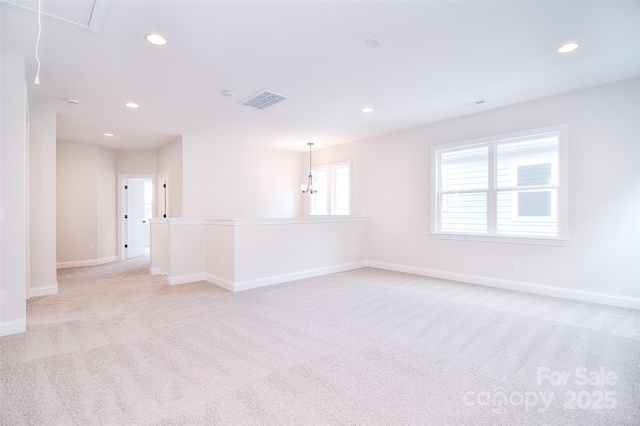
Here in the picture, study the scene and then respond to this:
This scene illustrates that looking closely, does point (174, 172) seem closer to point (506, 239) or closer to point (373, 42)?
point (373, 42)

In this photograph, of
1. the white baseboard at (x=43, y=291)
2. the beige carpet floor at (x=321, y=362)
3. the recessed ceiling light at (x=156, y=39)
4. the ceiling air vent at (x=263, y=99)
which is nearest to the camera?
the beige carpet floor at (x=321, y=362)

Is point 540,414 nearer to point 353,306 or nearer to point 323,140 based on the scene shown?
point 353,306

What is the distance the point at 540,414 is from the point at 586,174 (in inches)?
136

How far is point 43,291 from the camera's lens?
Answer: 4371 mm

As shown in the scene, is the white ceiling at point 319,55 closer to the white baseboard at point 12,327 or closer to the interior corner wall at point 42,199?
the interior corner wall at point 42,199

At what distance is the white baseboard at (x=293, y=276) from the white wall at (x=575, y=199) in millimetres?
1042

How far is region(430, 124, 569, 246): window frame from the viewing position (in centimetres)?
410

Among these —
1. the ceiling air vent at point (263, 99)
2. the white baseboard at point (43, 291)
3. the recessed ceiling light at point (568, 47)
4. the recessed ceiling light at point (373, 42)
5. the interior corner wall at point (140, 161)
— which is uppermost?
the recessed ceiling light at point (568, 47)

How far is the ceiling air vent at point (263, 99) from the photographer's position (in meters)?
4.04

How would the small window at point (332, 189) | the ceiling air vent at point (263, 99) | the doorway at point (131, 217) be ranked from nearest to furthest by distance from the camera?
the ceiling air vent at point (263, 99), the small window at point (332, 189), the doorway at point (131, 217)

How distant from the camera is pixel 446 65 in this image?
10.8 ft

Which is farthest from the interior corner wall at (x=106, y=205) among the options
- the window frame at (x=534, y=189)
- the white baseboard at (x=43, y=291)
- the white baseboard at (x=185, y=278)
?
the window frame at (x=534, y=189)

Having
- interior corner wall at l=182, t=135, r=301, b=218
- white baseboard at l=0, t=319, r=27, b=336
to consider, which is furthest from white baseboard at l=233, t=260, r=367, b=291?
interior corner wall at l=182, t=135, r=301, b=218

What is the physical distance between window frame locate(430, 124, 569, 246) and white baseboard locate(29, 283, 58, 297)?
601 cm
